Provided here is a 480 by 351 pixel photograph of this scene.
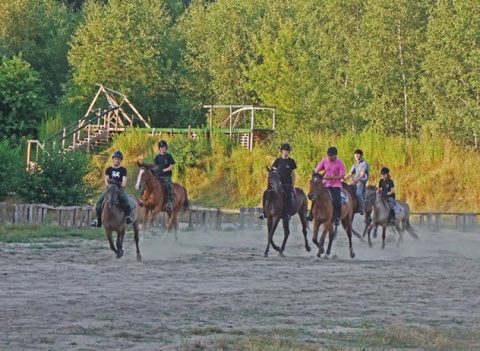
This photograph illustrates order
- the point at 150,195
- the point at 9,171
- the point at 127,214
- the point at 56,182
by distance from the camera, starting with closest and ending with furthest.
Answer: the point at 127,214 → the point at 150,195 → the point at 9,171 → the point at 56,182

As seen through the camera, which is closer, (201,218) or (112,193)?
(112,193)

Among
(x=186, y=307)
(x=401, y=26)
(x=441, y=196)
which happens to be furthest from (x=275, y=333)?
(x=401, y=26)

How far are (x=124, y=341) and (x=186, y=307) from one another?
3.18m

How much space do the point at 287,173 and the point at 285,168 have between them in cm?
15

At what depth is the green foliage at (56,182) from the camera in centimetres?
3681

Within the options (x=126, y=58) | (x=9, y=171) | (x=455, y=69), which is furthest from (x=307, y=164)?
(x=9, y=171)

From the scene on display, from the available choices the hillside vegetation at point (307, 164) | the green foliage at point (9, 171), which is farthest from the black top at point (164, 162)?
the hillside vegetation at point (307, 164)

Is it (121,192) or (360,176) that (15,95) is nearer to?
(360,176)

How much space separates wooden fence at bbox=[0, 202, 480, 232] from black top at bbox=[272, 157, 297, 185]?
9775mm

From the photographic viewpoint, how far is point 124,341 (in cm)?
1221

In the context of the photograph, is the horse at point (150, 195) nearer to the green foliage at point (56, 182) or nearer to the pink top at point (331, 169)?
the pink top at point (331, 169)

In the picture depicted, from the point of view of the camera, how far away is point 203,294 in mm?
17000

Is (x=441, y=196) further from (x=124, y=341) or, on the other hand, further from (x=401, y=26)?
(x=124, y=341)

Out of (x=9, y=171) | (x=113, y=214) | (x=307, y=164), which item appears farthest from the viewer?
(x=307, y=164)
